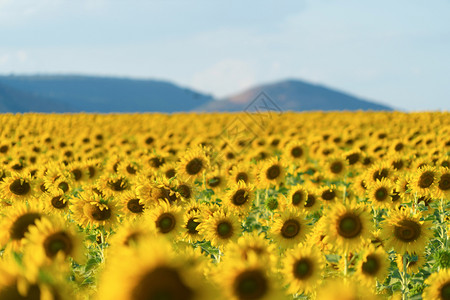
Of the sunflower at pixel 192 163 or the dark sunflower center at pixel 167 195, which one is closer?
the dark sunflower center at pixel 167 195

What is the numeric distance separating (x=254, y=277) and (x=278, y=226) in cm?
351

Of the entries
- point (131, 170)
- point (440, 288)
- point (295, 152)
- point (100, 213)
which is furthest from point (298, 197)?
point (295, 152)

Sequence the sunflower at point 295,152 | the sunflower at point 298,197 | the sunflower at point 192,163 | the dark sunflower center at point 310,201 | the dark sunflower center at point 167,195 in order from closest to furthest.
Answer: the dark sunflower center at point 167,195 → the sunflower at point 298,197 → the dark sunflower center at point 310,201 → the sunflower at point 192,163 → the sunflower at point 295,152

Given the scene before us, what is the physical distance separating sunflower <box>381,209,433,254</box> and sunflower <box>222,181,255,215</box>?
101 inches

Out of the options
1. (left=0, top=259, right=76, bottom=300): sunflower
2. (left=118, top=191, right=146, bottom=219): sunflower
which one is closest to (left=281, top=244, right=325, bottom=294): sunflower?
(left=0, top=259, right=76, bottom=300): sunflower

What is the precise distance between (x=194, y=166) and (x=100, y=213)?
3.21m

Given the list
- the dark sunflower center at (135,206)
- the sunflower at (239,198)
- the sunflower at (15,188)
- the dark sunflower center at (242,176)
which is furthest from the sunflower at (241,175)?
the sunflower at (15,188)

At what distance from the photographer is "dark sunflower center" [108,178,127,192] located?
24.7ft

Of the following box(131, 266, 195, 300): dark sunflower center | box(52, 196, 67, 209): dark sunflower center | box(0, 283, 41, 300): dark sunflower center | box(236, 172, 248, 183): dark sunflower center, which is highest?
box(131, 266, 195, 300): dark sunflower center

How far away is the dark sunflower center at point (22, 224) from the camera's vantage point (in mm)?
3889

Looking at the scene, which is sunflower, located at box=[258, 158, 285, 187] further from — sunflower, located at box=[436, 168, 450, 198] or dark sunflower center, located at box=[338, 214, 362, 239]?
dark sunflower center, located at box=[338, 214, 362, 239]

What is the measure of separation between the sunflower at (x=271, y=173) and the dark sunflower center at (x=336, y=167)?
237 cm

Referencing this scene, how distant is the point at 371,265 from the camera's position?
520cm

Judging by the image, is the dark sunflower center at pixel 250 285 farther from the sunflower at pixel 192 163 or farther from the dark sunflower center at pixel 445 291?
the sunflower at pixel 192 163
